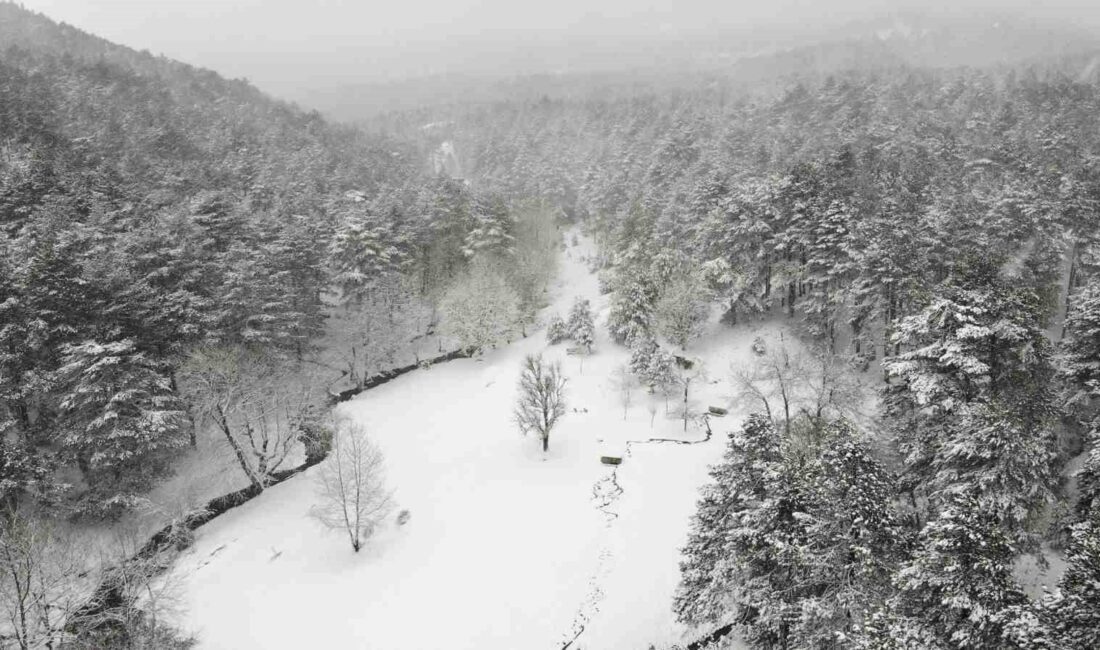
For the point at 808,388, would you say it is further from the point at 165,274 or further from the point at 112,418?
the point at 165,274

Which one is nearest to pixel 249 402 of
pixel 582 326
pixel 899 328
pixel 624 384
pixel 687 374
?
pixel 624 384

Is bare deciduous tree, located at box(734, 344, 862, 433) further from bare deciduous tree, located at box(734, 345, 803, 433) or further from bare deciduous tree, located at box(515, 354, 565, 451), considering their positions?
bare deciduous tree, located at box(515, 354, 565, 451)

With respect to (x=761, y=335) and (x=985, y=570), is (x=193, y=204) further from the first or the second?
(x=985, y=570)

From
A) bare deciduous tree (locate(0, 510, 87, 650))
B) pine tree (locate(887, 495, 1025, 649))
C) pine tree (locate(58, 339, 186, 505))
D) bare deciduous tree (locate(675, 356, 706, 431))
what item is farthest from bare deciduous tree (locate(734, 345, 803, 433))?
pine tree (locate(58, 339, 186, 505))

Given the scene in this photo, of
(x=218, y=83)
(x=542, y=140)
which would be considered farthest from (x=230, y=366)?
(x=218, y=83)

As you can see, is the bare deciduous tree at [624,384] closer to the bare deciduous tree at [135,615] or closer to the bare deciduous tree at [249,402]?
the bare deciduous tree at [249,402]

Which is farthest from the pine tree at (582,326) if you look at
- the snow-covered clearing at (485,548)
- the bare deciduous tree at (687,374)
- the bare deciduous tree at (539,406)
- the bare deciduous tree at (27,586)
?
the bare deciduous tree at (27,586)
